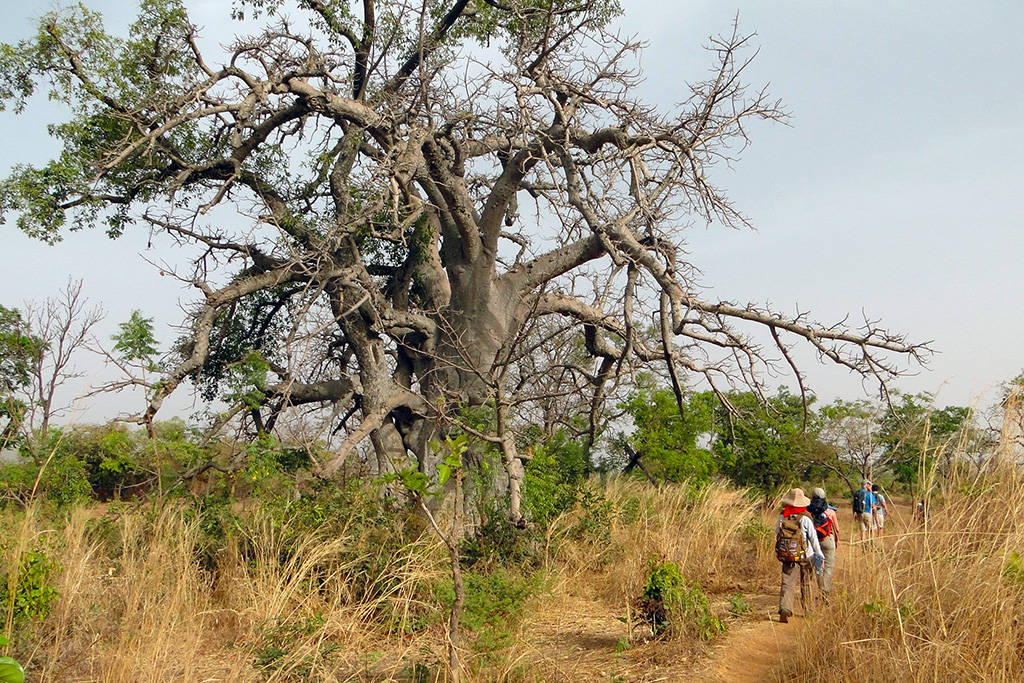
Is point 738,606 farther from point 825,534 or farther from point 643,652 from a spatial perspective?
point 643,652

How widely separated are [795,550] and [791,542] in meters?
0.07

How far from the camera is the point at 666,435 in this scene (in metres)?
13.2

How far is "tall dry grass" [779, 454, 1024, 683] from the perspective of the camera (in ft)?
10.7

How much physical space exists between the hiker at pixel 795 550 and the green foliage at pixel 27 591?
15.4ft

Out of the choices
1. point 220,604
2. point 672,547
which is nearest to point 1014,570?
point 672,547

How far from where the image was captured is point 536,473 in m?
6.59

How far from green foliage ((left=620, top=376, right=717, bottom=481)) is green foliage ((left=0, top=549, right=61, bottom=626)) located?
9.83m

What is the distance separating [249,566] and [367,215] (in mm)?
3304

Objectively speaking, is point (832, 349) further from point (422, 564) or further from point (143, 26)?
point (143, 26)

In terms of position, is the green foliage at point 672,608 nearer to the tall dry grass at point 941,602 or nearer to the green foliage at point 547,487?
the tall dry grass at point 941,602

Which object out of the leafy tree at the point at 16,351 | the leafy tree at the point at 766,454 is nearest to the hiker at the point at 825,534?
the leafy tree at the point at 766,454

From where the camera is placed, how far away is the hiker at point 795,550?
549cm

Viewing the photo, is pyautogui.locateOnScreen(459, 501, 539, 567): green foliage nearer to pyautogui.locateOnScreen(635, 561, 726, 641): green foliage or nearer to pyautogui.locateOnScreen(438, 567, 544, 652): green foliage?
pyautogui.locateOnScreen(438, 567, 544, 652): green foliage

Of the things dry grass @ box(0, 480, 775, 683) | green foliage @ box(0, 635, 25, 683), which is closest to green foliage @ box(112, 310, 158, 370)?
dry grass @ box(0, 480, 775, 683)
